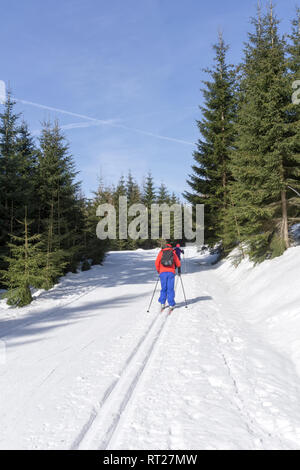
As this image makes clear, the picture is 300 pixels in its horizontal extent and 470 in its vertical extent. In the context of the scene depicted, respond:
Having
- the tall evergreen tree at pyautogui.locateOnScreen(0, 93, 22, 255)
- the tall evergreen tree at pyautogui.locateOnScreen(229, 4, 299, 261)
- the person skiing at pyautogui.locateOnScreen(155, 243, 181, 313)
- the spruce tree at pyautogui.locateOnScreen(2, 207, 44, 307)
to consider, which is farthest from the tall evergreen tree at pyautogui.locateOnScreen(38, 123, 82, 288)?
the tall evergreen tree at pyautogui.locateOnScreen(229, 4, 299, 261)

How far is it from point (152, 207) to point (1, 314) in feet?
152

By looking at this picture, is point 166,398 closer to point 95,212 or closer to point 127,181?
point 95,212

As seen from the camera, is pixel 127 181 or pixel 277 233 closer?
pixel 277 233

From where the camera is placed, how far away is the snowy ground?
8.77ft

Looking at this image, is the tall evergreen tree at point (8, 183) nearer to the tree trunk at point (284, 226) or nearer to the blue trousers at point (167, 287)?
the blue trousers at point (167, 287)

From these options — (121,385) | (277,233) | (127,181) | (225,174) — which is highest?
(127,181)

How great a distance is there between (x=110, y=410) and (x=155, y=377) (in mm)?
967

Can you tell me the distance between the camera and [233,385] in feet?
11.9

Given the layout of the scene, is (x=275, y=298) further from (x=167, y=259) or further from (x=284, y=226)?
(x=284, y=226)

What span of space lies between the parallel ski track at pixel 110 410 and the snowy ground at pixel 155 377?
12 millimetres

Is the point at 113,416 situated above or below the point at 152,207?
below
